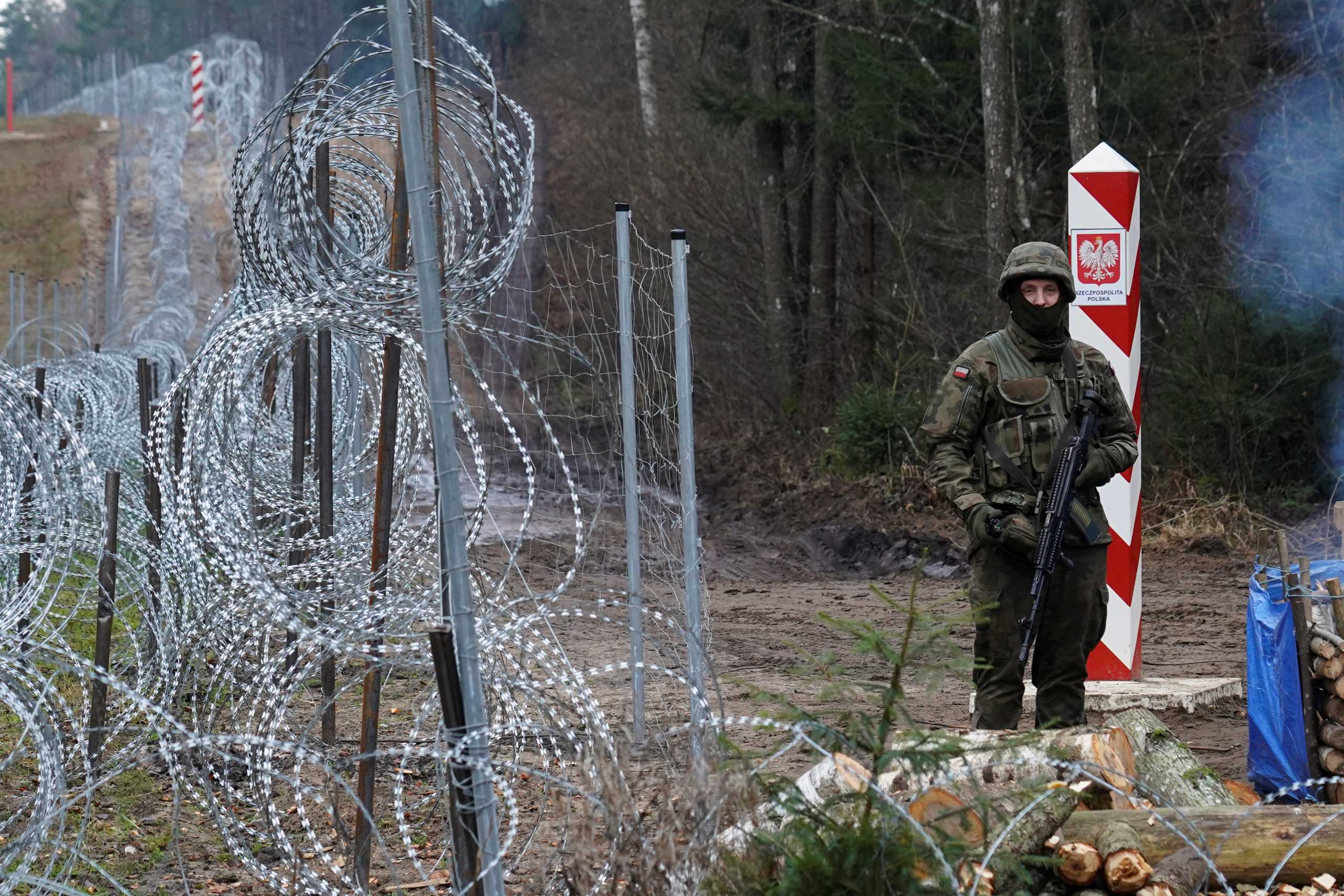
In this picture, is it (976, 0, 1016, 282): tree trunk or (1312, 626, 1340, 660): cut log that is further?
(976, 0, 1016, 282): tree trunk

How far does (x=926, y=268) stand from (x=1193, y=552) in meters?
6.88

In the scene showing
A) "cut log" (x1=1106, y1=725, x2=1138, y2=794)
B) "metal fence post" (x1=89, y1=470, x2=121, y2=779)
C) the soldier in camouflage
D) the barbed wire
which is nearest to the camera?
the barbed wire

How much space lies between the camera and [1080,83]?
1331 centimetres

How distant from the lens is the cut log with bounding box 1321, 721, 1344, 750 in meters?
4.95

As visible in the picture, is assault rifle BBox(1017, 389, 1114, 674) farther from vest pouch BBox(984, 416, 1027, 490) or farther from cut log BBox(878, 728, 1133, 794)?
cut log BBox(878, 728, 1133, 794)

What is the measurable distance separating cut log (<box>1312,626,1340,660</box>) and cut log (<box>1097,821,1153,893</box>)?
1321 mm

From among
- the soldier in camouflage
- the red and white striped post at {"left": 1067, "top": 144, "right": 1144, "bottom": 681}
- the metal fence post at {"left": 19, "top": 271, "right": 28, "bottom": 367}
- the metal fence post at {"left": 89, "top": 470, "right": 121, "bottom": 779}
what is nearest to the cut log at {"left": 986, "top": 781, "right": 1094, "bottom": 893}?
the soldier in camouflage

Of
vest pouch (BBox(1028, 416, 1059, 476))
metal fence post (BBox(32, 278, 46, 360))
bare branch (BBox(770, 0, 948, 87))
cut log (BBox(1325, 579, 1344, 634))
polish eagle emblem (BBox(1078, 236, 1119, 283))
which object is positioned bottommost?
cut log (BBox(1325, 579, 1344, 634))

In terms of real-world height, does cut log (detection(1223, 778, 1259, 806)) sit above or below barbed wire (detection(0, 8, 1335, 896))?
below

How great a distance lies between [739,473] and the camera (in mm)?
18344

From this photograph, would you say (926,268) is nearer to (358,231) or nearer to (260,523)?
(260,523)

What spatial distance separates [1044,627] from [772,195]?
48.6 feet

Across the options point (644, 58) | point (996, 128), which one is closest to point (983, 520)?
point (996, 128)

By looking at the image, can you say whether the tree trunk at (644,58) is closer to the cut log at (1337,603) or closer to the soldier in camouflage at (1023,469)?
the soldier in camouflage at (1023,469)
